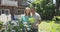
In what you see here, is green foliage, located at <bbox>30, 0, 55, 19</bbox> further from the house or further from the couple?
the couple

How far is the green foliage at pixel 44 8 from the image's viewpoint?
3316 centimetres

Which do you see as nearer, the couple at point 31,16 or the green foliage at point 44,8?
the couple at point 31,16

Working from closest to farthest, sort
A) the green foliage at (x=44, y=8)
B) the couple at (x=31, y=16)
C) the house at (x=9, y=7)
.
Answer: the couple at (x=31, y=16)
the green foliage at (x=44, y=8)
the house at (x=9, y=7)

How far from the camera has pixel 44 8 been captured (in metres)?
33.7

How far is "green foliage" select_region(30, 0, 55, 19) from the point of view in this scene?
33156 mm

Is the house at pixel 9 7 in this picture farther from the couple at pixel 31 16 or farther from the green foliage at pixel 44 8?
the couple at pixel 31 16

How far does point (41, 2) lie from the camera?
3378 centimetres

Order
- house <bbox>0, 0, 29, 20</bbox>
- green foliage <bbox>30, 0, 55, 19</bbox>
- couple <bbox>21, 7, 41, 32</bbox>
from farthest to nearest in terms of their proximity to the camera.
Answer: house <bbox>0, 0, 29, 20</bbox> → green foliage <bbox>30, 0, 55, 19</bbox> → couple <bbox>21, 7, 41, 32</bbox>

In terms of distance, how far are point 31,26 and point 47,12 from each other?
2847 centimetres

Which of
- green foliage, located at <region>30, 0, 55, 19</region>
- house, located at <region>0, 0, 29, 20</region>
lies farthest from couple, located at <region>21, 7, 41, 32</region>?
house, located at <region>0, 0, 29, 20</region>

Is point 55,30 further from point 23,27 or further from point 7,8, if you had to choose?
point 7,8

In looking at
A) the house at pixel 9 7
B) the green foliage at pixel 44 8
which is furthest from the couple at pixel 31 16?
the house at pixel 9 7

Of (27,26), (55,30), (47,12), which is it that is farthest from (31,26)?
(47,12)

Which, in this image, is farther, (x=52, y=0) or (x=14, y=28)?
(x=52, y=0)
